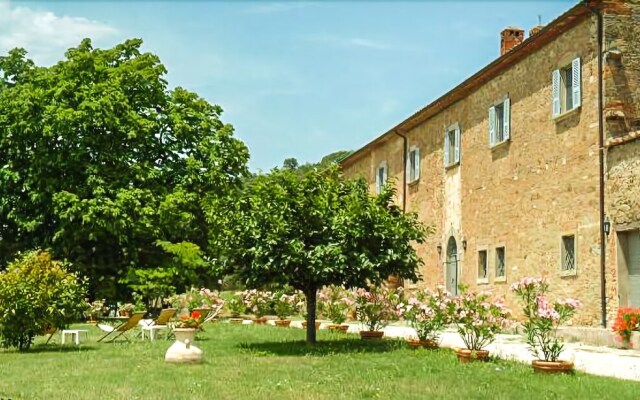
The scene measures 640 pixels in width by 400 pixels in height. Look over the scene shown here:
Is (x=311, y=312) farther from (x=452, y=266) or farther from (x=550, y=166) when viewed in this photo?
(x=452, y=266)

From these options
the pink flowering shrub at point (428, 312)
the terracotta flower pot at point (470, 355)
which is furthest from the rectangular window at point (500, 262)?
the terracotta flower pot at point (470, 355)

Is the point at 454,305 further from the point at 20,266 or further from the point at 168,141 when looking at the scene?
the point at 168,141

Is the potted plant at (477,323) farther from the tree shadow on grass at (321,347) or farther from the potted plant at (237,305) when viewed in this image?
the potted plant at (237,305)

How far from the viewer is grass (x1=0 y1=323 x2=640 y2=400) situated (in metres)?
9.74

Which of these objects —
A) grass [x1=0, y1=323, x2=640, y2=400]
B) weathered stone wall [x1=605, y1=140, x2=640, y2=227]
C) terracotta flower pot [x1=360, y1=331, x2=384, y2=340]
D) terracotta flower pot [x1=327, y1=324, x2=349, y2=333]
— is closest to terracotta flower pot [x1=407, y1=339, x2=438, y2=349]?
grass [x1=0, y1=323, x2=640, y2=400]

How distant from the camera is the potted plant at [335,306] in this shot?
21.5 metres

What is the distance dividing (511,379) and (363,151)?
24284mm

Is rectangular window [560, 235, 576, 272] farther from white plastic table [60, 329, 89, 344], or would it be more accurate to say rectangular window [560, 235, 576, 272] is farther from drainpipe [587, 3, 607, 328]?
white plastic table [60, 329, 89, 344]

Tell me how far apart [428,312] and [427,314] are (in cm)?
6

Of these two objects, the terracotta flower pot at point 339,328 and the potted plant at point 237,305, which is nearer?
the terracotta flower pot at point 339,328

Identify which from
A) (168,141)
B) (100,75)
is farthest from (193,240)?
(100,75)

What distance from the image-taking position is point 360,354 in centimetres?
1466

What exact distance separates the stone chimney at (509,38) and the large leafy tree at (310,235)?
11.7 m

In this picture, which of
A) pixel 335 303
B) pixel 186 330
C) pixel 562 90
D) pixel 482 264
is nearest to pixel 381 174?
pixel 482 264
